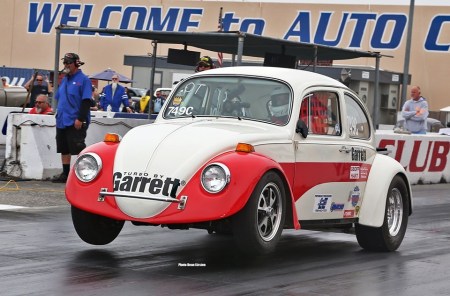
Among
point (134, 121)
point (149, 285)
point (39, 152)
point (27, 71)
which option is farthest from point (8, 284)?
point (27, 71)

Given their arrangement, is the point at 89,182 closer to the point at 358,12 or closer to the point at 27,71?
the point at 358,12

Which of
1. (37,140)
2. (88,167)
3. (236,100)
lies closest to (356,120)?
(236,100)

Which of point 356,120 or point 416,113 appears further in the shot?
point 416,113

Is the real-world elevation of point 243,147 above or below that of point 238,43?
below

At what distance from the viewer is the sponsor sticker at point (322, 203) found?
9.30 m

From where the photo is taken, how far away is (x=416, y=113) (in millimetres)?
21797

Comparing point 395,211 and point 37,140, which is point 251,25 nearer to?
point 37,140

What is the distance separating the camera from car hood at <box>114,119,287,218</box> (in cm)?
823

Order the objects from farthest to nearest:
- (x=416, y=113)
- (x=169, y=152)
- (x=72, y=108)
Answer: (x=416, y=113) < (x=72, y=108) < (x=169, y=152)

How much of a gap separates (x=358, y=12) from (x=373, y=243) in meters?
34.6

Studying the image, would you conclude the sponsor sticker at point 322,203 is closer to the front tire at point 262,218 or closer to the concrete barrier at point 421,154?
the front tire at point 262,218

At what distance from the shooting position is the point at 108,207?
8.37 meters

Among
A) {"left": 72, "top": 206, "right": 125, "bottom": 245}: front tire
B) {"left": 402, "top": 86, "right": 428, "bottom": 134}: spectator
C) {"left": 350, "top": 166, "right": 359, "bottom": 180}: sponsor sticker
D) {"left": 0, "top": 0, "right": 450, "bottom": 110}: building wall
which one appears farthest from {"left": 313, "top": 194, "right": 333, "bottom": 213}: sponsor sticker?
{"left": 0, "top": 0, "right": 450, "bottom": 110}: building wall

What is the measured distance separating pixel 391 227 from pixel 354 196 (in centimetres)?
67
